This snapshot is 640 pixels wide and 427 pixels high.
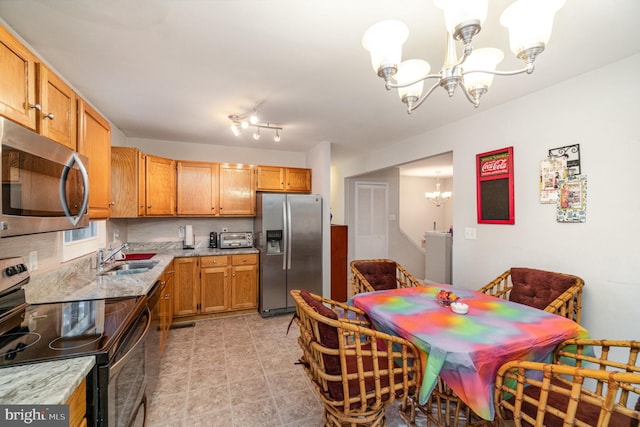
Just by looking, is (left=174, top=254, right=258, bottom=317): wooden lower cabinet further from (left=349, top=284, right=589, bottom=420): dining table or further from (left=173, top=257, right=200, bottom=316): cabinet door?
(left=349, top=284, right=589, bottom=420): dining table

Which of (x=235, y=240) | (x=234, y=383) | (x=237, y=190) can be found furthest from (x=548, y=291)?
(x=237, y=190)

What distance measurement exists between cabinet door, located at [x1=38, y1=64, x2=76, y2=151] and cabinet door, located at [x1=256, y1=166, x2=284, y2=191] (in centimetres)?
264

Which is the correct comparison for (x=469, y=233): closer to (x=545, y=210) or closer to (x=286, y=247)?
(x=545, y=210)

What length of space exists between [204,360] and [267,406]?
3.13ft

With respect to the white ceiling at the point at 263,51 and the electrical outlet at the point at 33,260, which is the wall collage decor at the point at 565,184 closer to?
the white ceiling at the point at 263,51

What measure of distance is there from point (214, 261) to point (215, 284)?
0.31 metres

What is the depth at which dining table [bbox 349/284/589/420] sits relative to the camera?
1.23 metres

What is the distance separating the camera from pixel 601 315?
6.46ft

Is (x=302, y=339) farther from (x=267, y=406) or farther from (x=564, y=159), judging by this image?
(x=564, y=159)

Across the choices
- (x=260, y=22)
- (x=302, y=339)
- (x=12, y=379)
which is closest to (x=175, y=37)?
(x=260, y=22)

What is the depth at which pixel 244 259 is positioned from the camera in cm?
381

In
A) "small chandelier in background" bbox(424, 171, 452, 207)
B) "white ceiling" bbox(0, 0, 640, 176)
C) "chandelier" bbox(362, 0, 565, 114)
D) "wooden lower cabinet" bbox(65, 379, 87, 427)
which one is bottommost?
"wooden lower cabinet" bbox(65, 379, 87, 427)

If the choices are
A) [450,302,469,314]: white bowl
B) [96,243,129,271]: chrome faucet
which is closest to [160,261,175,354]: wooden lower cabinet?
[96,243,129,271]: chrome faucet

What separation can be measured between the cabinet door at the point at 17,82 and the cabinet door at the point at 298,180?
10.5ft
